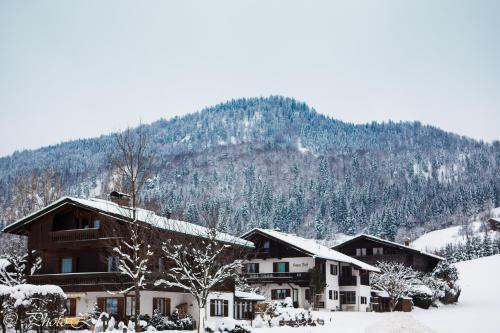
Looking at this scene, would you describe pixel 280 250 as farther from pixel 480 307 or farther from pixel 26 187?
pixel 26 187

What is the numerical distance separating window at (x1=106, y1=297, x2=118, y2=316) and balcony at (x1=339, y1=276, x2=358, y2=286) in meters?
33.3

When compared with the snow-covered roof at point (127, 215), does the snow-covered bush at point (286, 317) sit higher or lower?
lower

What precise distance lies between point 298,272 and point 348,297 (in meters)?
9.48

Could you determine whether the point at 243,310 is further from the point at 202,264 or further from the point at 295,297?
the point at 202,264

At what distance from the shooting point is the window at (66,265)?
48.4 metres

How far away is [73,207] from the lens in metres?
47.8

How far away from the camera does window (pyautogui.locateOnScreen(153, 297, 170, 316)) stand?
4566 centimetres

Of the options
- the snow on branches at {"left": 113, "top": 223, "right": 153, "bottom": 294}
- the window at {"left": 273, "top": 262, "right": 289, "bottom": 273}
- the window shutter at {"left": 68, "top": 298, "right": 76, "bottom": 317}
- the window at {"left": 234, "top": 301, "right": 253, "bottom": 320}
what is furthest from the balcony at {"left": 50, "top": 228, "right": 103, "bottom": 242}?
the window at {"left": 273, "top": 262, "right": 289, "bottom": 273}

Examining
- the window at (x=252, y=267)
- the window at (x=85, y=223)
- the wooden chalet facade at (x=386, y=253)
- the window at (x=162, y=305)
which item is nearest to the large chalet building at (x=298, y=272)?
the window at (x=252, y=267)

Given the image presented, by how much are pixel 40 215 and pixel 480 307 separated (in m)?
45.0

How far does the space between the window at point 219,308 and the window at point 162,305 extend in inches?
187

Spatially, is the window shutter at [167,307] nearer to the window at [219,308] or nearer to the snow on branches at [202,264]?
the snow on branches at [202,264]

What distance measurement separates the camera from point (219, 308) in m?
51.4

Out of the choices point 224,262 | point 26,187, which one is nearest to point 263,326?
point 224,262
